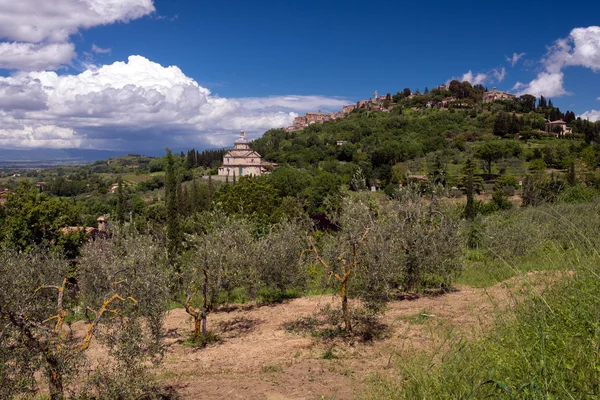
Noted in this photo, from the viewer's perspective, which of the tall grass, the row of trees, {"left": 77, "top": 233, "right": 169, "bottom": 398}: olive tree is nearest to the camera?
the tall grass

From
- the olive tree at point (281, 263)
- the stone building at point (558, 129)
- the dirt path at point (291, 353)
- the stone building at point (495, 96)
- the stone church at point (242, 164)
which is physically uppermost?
the stone building at point (495, 96)

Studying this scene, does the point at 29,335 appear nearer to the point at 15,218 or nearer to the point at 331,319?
the point at 331,319

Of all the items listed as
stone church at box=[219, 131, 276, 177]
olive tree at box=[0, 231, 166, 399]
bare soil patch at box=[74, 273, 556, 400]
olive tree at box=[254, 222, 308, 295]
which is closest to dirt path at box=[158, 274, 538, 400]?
bare soil patch at box=[74, 273, 556, 400]

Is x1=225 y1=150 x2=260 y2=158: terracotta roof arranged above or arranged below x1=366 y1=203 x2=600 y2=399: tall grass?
above

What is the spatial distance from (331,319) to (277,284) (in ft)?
15.9

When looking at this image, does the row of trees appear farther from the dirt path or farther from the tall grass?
the tall grass

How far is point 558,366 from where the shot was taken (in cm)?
279

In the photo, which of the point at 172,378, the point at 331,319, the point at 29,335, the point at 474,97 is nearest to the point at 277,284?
the point at 331,319

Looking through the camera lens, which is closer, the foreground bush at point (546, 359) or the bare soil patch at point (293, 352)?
the foreground bush at point (546, 359)

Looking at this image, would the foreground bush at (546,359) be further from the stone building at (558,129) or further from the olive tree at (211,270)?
the stone building at (558,129)

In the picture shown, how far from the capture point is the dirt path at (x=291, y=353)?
23.9 feet

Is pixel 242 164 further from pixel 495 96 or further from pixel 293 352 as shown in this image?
pixel 495 96

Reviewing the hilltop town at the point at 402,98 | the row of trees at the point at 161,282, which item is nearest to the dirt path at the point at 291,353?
the row of trees at the point at 161,282

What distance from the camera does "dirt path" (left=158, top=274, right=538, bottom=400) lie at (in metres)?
7.27
